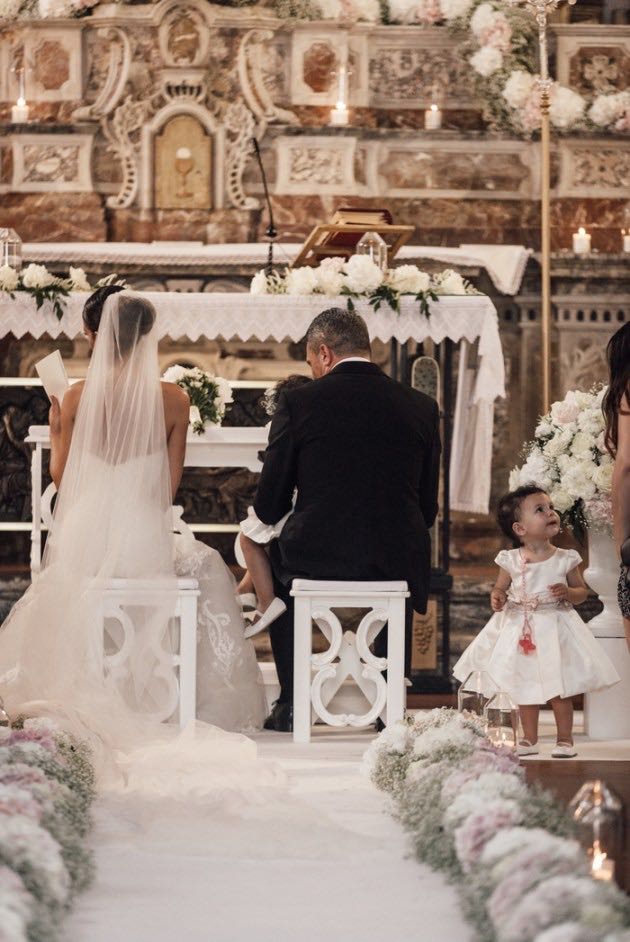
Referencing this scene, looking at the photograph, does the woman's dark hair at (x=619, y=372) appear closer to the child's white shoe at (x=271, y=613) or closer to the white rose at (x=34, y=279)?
the child's white shoe at (x=271, y=613)

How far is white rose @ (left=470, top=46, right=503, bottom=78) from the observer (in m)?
11.6

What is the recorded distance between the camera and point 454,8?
1168cm

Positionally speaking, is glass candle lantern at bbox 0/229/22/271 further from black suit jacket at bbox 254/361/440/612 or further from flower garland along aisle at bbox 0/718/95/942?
flower garland along aisle at bbox 0/718/95/942

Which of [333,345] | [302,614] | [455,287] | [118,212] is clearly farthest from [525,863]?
[118,212]

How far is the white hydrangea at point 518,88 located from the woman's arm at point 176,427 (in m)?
6.00

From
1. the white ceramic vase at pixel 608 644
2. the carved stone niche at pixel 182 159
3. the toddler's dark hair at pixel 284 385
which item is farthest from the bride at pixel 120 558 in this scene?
the carved stone niche at pixel 182 159

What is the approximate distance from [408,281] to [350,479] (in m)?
1.72

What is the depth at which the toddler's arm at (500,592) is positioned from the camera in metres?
6.02

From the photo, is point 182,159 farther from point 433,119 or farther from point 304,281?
point 304,281

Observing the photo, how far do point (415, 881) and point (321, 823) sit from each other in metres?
0.73

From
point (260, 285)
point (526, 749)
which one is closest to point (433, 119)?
point (260, 285)

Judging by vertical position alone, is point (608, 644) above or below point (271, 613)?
below

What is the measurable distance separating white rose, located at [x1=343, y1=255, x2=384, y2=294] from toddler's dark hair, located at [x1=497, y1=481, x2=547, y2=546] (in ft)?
5.49

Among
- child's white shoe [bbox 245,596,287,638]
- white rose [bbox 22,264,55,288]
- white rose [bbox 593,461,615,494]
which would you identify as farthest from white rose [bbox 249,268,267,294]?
white rose [bbox 593,461,615,494]
